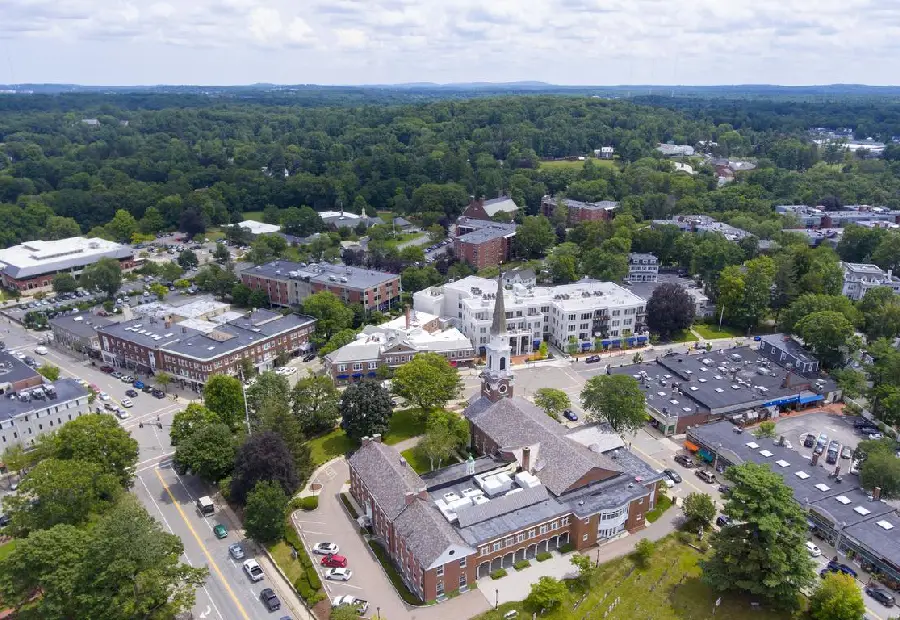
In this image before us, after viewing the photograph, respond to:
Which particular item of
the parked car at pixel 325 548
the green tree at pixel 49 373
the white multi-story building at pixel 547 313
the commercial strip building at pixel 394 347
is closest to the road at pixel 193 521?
the parked car at pixel 325 548

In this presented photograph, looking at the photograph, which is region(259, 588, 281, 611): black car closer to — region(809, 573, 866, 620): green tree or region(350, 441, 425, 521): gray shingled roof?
region(350, 441, 425, 521): gray shingled roof

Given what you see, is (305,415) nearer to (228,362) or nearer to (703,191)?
(228,362)

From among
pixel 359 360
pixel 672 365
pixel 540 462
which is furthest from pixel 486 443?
pixel 672 365

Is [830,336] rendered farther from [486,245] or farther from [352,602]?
[352,602]

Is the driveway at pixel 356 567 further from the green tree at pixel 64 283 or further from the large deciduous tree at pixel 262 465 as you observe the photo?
the green tree at pixel 64 283

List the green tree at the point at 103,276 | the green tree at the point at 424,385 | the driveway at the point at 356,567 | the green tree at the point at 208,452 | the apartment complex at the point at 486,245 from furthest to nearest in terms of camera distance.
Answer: the apartment complex at the point at 486,245 → the green tree at the point at 103,276 → the green tree at the point at 424,385 → the green tree at the point at 208,452 → the driveway at the point at 356,567

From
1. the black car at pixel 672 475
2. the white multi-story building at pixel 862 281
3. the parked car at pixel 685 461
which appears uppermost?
the white multi-story building at pixel 862 281

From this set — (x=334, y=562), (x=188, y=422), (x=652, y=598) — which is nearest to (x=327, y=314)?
(x=188, y=422)
